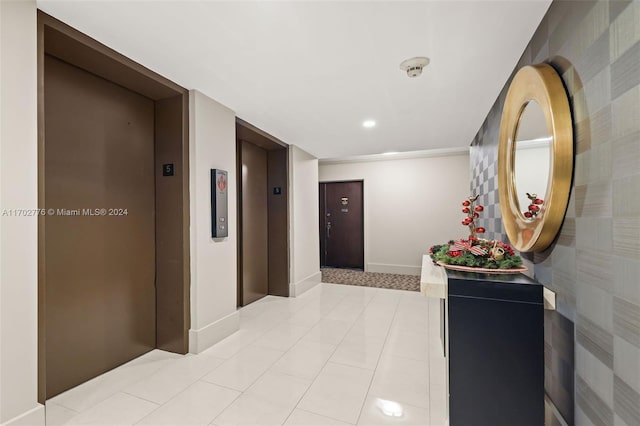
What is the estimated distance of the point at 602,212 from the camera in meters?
1.06

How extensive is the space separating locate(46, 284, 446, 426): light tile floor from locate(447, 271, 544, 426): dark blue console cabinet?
50 cm

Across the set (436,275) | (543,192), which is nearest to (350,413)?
(436,275)

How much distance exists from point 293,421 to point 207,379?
840 mm

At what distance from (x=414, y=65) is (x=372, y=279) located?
4.31 metres

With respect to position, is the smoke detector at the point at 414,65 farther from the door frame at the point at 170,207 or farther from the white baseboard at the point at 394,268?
the white baseboard at the point at 394,268

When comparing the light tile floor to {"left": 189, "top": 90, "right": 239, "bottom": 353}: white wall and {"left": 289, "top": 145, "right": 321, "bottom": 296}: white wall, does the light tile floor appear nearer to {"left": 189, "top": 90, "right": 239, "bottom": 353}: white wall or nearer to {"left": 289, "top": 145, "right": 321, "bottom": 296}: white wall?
{"left": 189, "top": 90, "right": 239, "bottom": 353}: white wall

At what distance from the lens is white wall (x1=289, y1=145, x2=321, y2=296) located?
4.54 meters

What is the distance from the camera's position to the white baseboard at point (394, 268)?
602 cm

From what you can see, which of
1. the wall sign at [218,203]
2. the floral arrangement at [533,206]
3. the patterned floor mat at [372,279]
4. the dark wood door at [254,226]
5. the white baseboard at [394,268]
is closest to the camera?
the floral arrangement at [533,206]

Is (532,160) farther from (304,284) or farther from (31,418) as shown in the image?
(304,284)

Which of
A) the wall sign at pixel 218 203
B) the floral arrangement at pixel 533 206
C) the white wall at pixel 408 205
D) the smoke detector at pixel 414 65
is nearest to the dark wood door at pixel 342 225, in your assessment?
the white wall at pixel 408 205

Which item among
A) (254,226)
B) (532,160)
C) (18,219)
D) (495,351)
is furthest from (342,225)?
(18,219)

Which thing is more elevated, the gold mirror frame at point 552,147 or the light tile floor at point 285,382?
the gold mirror frame at point 552,147

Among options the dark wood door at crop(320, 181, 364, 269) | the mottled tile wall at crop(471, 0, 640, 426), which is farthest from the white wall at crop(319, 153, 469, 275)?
the mottled tile wall at crop(471, 0, 640, 426)
